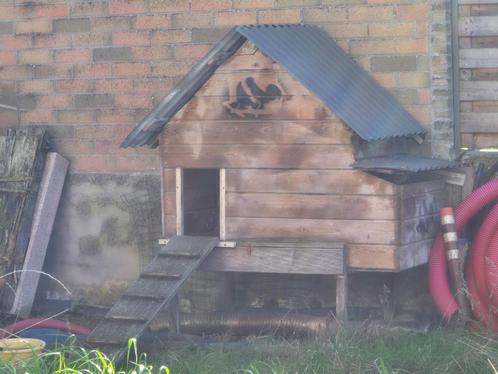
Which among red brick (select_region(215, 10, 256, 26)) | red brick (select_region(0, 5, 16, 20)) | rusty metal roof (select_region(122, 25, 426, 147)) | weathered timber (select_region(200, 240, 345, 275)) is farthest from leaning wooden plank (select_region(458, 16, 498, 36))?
red brick (select_region(0, 5, 16, 20))

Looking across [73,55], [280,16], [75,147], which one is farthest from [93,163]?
[280,16]

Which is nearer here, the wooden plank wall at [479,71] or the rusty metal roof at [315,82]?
the rusty metal roof at [315,82]

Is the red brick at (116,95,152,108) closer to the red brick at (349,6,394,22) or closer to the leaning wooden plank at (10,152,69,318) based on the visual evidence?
the leaning wooden plank at (10,152,69,318)

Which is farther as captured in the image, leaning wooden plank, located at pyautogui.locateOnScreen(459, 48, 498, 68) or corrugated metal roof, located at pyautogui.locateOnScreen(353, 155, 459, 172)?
leaning wooden plank, located at pyautogui.locateOnScreen(459, 48, 498, 68)

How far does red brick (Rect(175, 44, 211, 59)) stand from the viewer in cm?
801

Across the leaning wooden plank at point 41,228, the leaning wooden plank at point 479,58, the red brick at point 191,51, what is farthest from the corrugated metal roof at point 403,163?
the leaning wooden plank at point 41,228

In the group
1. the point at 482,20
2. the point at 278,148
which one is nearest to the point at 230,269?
the point at 278,148

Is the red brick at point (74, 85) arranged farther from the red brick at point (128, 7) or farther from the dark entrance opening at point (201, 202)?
the dark entrance opening at point (201, 202)

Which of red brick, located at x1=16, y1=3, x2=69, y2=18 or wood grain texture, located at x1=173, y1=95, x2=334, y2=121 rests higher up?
red brick, located at x1=16, y1=3, x2=69, y2=18

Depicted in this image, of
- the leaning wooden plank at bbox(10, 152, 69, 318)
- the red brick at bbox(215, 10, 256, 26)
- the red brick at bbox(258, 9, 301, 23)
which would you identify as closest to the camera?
the red brick at bbox(258, 9, 301, 23)

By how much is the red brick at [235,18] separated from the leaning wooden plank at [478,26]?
1.61m

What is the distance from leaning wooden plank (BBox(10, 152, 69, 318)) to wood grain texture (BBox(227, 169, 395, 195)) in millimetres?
1973

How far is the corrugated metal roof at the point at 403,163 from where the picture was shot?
6.53 meters

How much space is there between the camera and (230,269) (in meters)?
6.97
